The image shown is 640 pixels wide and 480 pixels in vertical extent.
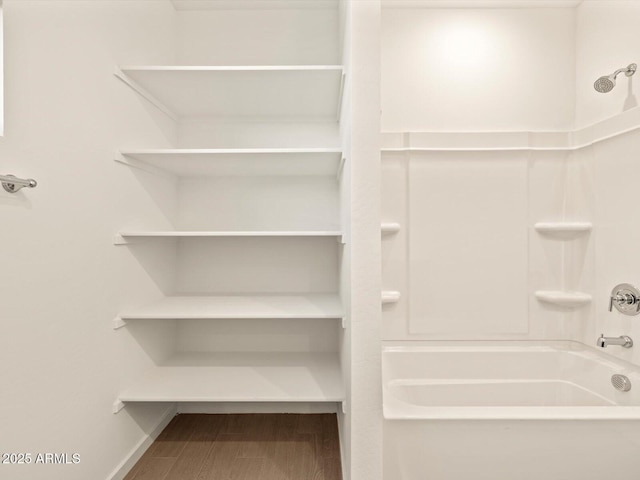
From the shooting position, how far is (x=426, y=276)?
2146 millimetres

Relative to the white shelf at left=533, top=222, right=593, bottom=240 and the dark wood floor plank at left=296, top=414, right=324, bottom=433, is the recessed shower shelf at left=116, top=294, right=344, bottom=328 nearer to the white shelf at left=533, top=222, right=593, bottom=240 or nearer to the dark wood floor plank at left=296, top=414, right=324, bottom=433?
the dark wood floor plank at left=296, top=414, right=324, bottom=433

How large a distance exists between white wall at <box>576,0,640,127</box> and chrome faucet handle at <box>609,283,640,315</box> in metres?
0.85

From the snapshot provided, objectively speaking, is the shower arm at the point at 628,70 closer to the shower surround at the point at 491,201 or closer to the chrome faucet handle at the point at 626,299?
the shower surround at the point at 491,201

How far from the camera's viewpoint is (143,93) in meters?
1.85

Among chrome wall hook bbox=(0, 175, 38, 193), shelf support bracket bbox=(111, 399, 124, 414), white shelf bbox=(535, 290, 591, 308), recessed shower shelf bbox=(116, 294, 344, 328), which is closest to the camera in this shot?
chrome wall hook bbox=(0, 175, 38, 193)

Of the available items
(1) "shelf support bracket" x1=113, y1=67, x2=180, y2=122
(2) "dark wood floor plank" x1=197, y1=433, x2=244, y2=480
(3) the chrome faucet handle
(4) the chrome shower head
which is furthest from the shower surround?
(1) "shelf support bracket" x1=113, y1=67, x2=180, y2=122

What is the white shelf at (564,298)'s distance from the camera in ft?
6.59

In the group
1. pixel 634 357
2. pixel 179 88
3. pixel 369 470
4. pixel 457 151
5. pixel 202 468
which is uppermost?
pixel 179 88

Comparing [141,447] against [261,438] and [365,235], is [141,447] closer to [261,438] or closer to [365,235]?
[261,438]

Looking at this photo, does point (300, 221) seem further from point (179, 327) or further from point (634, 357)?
point (634, 357)

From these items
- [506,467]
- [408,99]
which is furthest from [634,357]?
[408,99]

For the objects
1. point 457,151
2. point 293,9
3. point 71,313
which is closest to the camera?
point 71,313

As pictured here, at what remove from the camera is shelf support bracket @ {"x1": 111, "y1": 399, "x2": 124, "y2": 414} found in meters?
1.63

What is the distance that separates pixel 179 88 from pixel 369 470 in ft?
6.14
